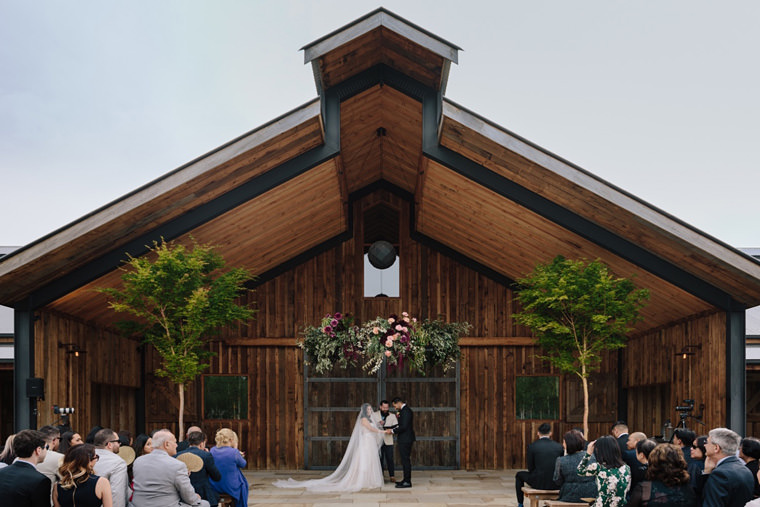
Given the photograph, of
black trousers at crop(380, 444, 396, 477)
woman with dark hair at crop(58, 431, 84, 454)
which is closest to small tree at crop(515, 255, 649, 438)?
black trousers at crop(380, 444, 396, 477)

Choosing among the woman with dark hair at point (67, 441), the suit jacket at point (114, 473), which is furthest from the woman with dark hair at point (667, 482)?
the woman with dark hair at point (67, 441)

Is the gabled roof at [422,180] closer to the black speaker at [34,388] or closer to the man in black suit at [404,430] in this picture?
the black speaker at [34,388]

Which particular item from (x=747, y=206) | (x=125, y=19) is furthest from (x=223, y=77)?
(x=747, y=206)

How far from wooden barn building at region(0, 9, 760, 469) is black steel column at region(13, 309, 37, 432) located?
27 mm

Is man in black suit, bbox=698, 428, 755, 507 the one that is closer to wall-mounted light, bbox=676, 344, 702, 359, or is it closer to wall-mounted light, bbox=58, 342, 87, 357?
wall-mounted light, bbox=676, 344, 702, 359

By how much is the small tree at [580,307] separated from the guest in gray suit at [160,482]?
6.20 metres

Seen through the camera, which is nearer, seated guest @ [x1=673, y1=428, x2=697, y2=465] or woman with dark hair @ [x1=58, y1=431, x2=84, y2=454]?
seated guest @ [x1=673, y1=428, x2=697, y2=465]

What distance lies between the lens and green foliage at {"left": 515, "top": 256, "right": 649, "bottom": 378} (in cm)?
1089

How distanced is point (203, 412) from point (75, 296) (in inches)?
202

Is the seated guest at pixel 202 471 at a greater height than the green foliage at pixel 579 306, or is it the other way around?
the green foliage at pixel 579 306

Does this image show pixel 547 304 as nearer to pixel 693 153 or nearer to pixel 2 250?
pixel 2 250

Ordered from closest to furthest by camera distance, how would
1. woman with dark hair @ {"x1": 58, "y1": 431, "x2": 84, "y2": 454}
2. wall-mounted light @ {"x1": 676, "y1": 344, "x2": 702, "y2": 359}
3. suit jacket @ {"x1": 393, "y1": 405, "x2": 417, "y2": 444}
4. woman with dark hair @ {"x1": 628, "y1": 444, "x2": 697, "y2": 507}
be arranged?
woman with dark hair @ {"x1": 628, "y1": 444, "x2": 697, "y2": 507} < woman with dark hair @ {"x1": 58, "y1": 431, "x2": 84, "y2": 454} < wall-mounted light @ {"x1": 676, "y1": 344, "x2": 702, "y2": 359} < suit jacket @ {"x1": 393, "y1": 405, "x2": 417, "y2": 444}

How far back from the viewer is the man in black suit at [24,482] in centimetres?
502

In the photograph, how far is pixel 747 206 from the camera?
50.7m
